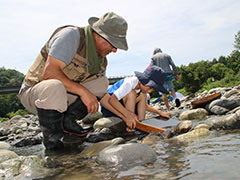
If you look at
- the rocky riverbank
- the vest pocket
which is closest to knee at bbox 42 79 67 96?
the vest pocket

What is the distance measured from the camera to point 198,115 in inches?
172

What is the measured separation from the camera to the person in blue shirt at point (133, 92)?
337 cm

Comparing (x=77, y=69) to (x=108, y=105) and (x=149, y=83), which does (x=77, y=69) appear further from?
(x=149, y=83)

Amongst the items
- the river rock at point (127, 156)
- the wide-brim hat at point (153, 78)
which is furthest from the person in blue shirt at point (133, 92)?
the river rock at point (127, 156)

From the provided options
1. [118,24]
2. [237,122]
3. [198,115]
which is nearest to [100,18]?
[118,24]

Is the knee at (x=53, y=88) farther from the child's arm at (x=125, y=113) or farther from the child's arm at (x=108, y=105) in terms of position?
the child's arm at (x=125, y=113)

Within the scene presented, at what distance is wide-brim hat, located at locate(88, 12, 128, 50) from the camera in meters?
2.27

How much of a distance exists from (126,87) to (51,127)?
1553 mm

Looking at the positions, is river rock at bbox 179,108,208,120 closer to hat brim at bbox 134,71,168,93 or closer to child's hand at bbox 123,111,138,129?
hat brim at bbox 134,71,168,93

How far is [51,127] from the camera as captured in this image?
7.66 ft

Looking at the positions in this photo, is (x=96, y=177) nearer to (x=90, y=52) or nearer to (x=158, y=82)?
(x=90, y=52)

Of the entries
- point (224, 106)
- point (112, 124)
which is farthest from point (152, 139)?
point (224, 106)

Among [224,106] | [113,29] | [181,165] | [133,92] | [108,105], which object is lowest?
[224,106]

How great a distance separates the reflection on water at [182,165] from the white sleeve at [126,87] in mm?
1362
